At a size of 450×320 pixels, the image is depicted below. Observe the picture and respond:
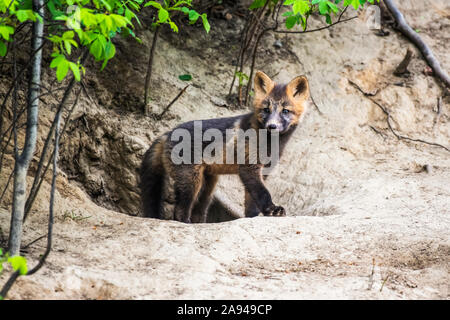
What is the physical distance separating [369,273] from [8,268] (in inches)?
107

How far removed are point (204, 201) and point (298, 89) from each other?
2.04 metres

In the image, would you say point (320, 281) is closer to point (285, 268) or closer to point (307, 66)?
point (285, 268)

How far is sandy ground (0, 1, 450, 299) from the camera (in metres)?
3.56

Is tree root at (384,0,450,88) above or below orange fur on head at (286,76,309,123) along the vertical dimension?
above

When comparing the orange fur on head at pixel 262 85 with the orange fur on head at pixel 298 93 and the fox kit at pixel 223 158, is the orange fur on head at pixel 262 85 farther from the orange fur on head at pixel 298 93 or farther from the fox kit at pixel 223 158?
the orange fur on head at pixel 298 93

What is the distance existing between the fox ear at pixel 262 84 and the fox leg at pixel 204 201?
1.32 m

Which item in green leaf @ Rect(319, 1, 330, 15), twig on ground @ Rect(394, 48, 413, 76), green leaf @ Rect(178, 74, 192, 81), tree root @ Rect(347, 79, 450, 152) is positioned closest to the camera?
green leaf @ Rect(319, 1, 330, 15)

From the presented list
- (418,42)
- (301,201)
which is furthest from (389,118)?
(301,201)

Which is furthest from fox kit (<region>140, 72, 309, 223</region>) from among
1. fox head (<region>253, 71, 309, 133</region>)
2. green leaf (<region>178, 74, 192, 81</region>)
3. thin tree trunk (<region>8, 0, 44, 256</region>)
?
thin tree trunk (<region>8, 0, 44, 256</region>)

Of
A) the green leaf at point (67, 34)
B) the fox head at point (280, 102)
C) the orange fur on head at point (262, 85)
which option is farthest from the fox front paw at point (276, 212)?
the green leaf at point (67, 34)

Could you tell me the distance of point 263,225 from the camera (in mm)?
4875

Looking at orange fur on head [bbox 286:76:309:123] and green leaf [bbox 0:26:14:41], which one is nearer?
green leaf [bbox 0:26:14:41]

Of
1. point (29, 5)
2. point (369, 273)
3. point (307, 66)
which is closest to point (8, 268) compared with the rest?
point (29, 5)

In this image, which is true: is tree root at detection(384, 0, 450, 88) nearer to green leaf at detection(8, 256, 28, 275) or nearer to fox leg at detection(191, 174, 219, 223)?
fox leg at detection(191, 174, 219, 223)
